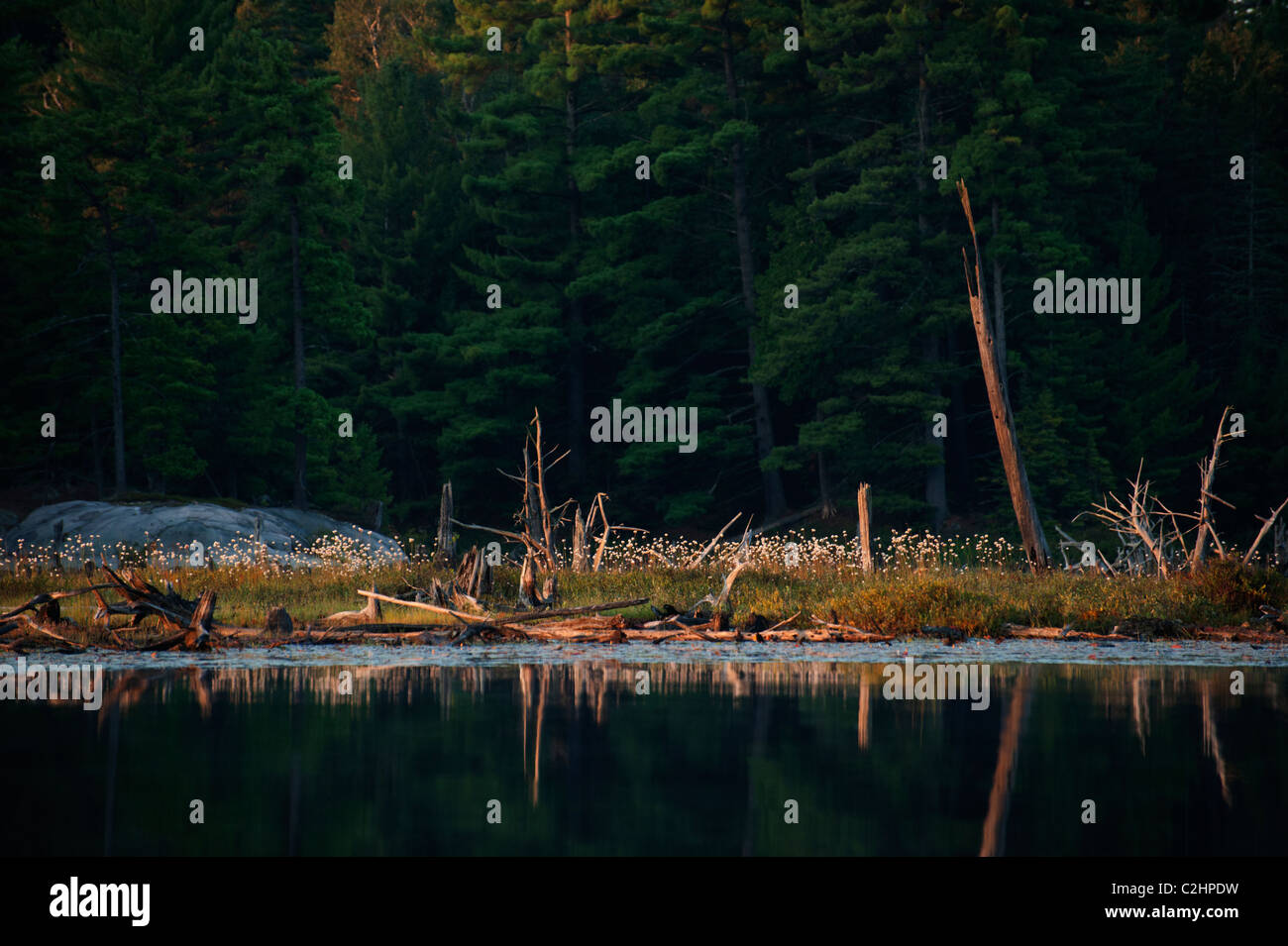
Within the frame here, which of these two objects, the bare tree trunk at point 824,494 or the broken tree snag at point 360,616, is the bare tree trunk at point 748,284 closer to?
the bare tree trunk at point 824,494

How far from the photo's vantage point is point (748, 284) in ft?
166

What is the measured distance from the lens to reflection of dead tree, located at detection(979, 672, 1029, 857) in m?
8.97

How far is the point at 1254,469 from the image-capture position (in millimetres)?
46156

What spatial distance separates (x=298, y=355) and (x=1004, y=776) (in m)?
35.9

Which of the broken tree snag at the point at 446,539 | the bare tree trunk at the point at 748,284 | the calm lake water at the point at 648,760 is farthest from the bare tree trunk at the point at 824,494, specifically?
the calm lake water at the point at 648,760

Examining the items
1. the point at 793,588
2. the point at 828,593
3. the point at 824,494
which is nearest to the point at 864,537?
the point at 793,588

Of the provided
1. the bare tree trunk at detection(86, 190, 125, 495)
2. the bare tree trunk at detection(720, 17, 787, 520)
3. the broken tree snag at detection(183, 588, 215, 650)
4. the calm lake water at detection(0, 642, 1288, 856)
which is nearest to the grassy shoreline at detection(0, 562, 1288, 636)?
the broken tree snag at detection(183, 588, 215, 650)

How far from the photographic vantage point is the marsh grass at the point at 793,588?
21047 mm

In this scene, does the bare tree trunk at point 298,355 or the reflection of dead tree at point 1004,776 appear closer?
the reflection of dead tree at point 1004,776

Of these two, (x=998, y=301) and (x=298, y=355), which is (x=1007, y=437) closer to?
(x=998, y=301)

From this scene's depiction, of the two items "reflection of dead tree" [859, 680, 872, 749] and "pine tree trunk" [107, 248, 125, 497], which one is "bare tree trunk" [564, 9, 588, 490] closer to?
"pine tree trunk" [107, 248, 125, 497]

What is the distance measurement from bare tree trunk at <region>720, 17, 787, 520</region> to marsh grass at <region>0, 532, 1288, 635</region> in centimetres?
2112

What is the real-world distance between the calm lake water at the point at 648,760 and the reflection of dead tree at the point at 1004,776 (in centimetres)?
3
